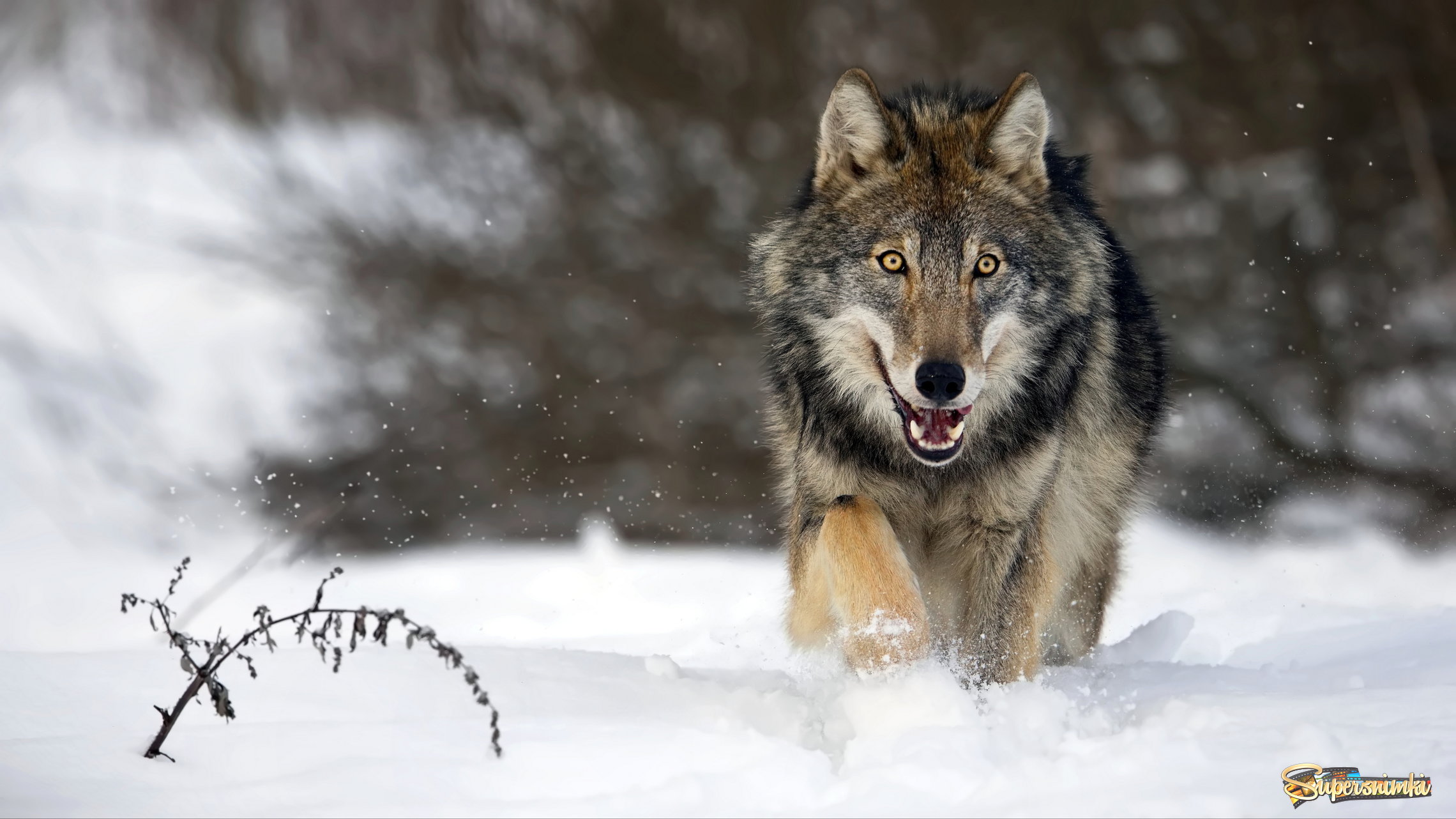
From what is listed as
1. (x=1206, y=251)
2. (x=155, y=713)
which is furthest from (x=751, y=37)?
(x=155, y=713)

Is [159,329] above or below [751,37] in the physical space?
below

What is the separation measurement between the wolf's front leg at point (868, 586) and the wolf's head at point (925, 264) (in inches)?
10.2

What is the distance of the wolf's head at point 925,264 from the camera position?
9.39 feet

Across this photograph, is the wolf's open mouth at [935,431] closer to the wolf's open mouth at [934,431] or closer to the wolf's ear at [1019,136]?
the wolf's open mouth at [934,431]

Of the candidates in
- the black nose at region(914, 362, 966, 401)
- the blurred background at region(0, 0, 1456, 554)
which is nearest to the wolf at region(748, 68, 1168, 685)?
the black nose at region(914, 362, 966, 401)

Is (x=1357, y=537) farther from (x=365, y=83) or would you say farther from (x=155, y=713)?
(x=365, y=83)

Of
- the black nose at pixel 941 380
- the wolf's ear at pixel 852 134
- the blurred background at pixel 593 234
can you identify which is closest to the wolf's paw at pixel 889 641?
the black nose at pixel 941 380

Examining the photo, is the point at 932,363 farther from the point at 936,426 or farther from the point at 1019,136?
the point at 1019,136

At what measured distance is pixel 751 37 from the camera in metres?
9.14

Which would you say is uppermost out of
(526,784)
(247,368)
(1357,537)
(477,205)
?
(477,205)

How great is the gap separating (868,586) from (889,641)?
0.14m

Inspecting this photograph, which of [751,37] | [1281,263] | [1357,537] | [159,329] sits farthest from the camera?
[751,37]

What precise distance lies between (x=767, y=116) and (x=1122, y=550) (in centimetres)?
575

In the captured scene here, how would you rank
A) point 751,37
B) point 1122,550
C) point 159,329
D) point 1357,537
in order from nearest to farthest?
point 1122,550, point 1357,537, point 159,329, point 751,37
